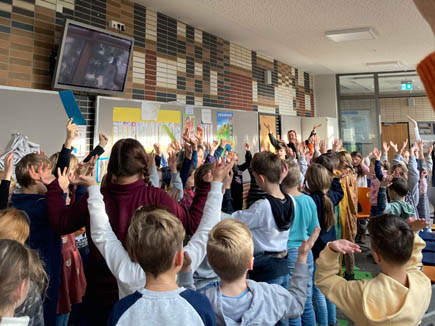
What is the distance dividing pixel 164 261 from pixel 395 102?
10214mm

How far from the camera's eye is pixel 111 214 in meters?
1.45

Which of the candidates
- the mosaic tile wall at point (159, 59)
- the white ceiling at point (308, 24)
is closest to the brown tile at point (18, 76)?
the mosaic tile wall at point (159, 59)

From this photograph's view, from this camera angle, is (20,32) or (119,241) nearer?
(119,241)

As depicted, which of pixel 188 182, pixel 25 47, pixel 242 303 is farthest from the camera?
pixel 25 47

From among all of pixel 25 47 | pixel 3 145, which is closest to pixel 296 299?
pixel 3 145

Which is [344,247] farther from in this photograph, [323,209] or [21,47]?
[21,47]

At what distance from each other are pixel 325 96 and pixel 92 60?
22.4 ft

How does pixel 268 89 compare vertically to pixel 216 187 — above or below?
above

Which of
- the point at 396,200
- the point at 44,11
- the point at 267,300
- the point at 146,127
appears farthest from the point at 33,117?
the point at 396,200

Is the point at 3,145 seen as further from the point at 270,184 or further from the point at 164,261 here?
the point at 164,261

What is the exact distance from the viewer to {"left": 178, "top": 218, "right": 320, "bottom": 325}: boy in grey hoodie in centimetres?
121

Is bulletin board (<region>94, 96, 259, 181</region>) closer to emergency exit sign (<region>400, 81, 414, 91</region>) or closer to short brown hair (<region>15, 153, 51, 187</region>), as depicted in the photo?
short brown hair (<region>15, 153, 51, 187</region>)

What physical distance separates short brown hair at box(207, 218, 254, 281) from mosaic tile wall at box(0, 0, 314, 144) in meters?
2.74

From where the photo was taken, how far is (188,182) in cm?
262
